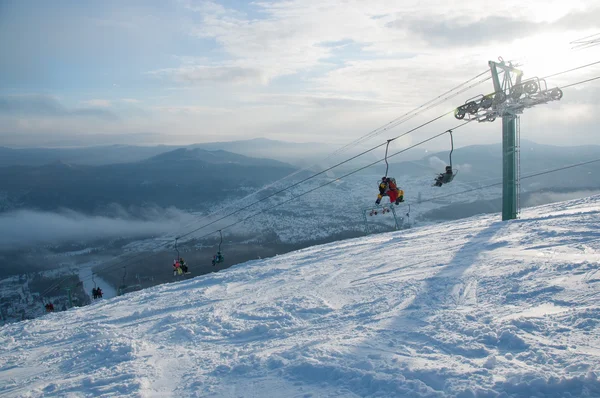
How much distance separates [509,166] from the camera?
1677 centimetres

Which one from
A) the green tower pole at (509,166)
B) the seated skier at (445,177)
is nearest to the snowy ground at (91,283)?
the seated skier at (445,177)

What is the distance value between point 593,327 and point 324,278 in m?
7.30

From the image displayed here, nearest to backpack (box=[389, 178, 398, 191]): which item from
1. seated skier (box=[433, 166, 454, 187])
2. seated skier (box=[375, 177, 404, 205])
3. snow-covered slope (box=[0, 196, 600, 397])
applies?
seated skier (box=[375, 177, 404, 205])

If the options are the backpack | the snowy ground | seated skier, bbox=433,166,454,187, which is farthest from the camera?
the snowy ground

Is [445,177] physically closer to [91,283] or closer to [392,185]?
[392,185]

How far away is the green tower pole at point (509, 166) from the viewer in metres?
16.4

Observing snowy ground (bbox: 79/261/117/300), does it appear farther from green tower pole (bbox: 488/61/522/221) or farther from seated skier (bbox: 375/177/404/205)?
green tower pole (bbox: 488/61/522/221)

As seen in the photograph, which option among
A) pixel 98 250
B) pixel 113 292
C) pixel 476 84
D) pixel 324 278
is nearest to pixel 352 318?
pixel 324 278

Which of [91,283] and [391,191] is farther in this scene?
[91,283]

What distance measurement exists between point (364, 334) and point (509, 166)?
541 inches

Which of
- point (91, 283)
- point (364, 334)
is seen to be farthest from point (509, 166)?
point (91, 283)

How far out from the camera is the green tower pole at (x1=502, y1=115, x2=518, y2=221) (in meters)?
16.4

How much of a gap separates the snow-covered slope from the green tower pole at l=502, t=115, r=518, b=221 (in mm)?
4323

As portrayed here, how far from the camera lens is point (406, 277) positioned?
998cm
